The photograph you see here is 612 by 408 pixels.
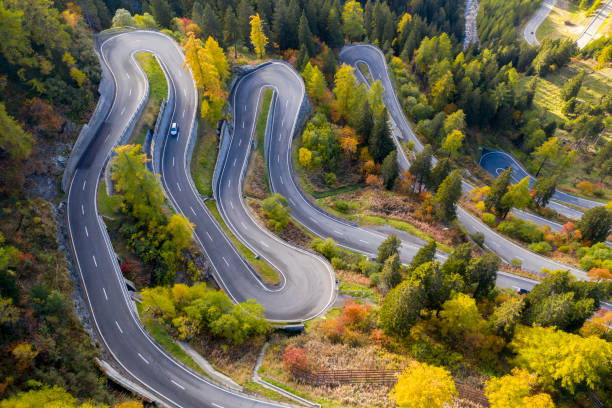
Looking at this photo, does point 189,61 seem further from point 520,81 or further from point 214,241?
point 520,81

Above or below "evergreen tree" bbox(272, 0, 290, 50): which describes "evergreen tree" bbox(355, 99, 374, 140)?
below

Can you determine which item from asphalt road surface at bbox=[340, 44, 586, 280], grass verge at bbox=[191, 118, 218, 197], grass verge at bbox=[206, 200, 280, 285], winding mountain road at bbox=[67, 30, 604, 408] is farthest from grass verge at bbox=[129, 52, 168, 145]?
asphalt road surface at bbox=[340, 44, 586, 280]

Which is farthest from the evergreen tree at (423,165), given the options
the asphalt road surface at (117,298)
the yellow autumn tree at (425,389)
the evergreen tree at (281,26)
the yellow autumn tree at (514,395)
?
the evergreen tree at (281,26)

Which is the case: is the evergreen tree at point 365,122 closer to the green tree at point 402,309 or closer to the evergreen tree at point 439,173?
the evergreen tree at point 439,173

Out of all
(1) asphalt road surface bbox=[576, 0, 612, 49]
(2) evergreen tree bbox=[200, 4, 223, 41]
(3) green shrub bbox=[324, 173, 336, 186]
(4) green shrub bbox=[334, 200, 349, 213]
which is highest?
(1) asphalt road surface bbox=[576, 0, 612, 49]

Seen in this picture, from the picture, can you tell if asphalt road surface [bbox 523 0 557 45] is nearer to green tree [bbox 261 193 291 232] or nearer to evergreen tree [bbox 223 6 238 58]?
evergreen tree [bbox 223 6 238 58]

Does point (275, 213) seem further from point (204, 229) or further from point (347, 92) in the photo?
point (347, 92)

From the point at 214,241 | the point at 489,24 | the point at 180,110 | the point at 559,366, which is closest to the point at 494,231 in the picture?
the point at 559,366
